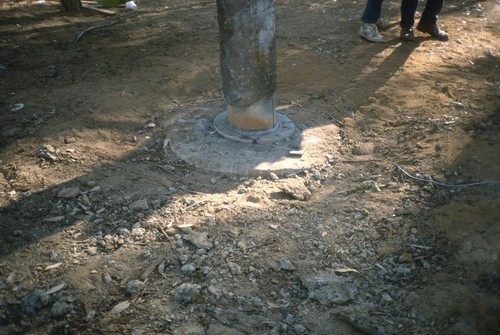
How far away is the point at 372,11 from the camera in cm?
501

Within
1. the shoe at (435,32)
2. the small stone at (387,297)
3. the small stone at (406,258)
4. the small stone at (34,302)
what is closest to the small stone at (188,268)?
the small stone at (34,302)

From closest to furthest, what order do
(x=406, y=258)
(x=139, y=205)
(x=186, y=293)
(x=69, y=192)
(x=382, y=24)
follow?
1. (x=186, y=293)
2. (x=406, y=258)
3. (x=139, y=205)
4. (x=69, y=192)
5. (x=382, y=24)

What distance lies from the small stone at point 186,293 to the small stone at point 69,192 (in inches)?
44.2

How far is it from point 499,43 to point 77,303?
5280 millimetres

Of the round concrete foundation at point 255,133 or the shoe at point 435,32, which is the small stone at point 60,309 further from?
the shoe at point 435,32

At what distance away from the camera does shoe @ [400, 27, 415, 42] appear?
512 centimetres

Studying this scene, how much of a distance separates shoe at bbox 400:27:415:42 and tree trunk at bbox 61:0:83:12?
14.9 ft

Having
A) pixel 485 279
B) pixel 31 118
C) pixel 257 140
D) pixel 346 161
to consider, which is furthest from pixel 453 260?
pixel 31 118

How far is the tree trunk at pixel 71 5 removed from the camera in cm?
630

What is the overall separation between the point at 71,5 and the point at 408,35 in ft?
15.3

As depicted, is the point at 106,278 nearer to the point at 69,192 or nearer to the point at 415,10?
the point at 69,192

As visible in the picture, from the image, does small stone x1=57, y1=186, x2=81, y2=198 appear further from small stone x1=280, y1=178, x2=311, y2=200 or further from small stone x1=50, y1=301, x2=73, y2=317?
small stone x1=280, y1=178, x2=311, y2=200

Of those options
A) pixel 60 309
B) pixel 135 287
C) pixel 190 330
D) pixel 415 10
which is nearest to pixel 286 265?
pixel 190 330

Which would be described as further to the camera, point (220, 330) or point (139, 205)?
point (139, 205)
